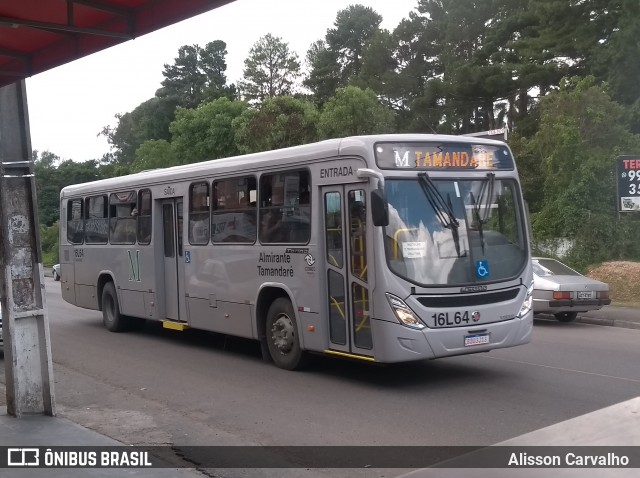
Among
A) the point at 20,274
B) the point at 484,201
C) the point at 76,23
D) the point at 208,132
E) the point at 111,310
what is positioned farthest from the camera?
the point at 208,132

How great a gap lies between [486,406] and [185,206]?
7100 millimetres

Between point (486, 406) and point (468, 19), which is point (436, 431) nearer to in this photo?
point (486, 406)

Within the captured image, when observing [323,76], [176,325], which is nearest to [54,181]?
[323,76]

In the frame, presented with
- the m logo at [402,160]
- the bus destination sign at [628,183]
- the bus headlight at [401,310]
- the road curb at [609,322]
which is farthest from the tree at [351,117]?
the bus headlight at [401,310]

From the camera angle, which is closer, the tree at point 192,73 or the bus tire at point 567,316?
the bus tire at point 567,316

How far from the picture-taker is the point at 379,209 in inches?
384

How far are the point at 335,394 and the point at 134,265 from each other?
281 inches

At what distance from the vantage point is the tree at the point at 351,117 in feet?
117

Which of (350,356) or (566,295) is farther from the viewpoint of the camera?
(566,295)

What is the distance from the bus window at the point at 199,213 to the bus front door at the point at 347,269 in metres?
3.49

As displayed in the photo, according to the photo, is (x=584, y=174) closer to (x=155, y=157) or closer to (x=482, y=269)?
(x=482, y=269)

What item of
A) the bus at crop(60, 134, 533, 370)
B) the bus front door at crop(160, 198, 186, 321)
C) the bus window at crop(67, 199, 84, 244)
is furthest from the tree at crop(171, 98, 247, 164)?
the bus at crop(60, 134, 533, 370)

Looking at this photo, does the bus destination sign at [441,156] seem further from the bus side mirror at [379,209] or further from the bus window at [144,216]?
the bus window at [144,216]

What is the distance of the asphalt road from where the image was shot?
856cm
